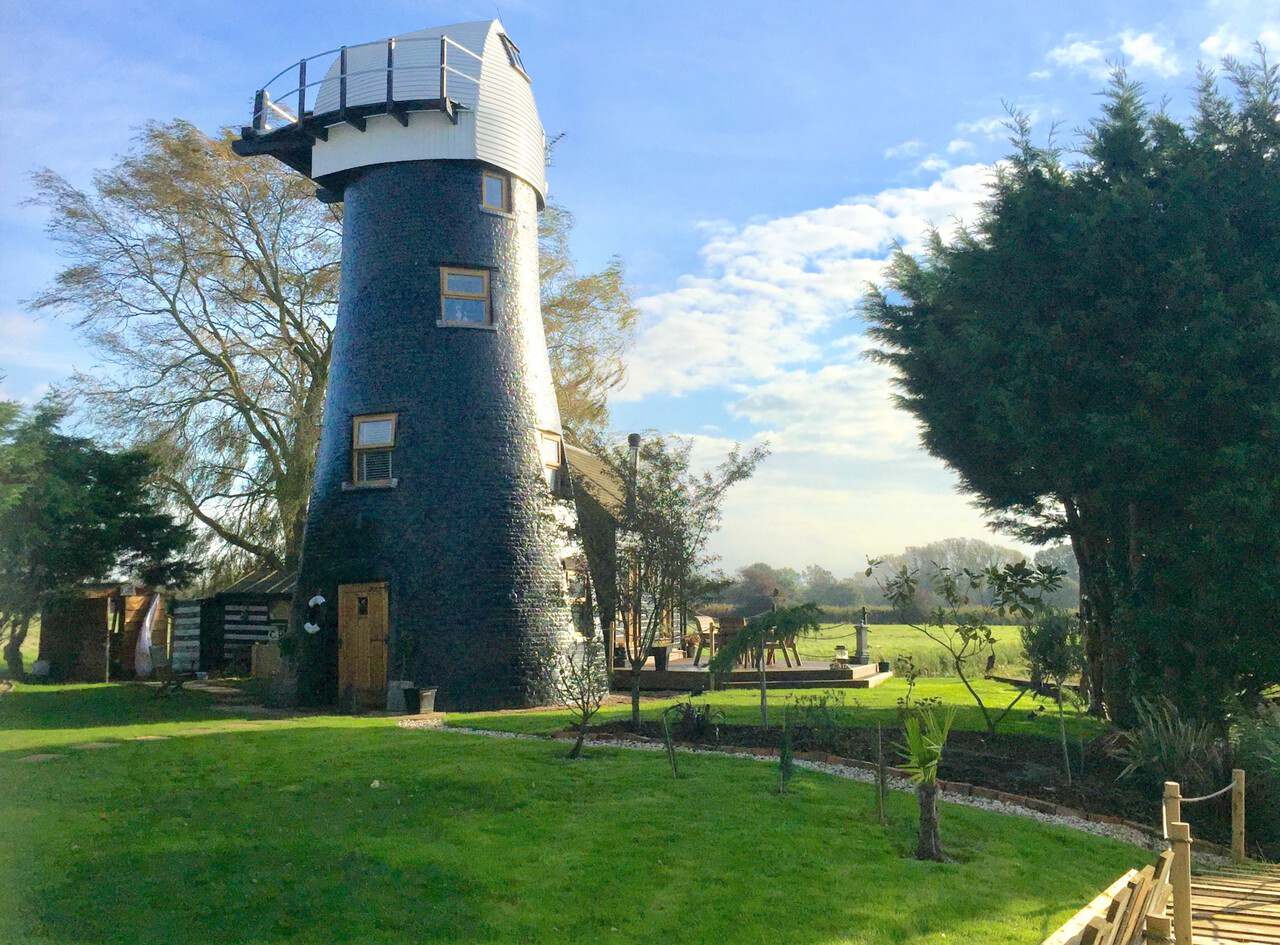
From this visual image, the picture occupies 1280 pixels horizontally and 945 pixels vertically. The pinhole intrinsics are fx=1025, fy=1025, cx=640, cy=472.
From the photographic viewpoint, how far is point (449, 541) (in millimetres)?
18328

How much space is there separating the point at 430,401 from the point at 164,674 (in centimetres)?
841

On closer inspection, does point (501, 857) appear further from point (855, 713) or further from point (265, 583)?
point (265, 583)

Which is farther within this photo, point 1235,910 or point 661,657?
point 661,657

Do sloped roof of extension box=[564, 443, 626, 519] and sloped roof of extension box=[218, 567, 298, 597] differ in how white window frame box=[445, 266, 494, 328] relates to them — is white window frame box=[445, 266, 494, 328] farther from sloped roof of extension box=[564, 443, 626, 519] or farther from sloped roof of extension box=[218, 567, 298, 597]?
sloped roof of extension box=[218, 567, 298, 597]

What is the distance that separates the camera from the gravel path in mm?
9562

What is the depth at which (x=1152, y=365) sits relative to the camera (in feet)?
43.3

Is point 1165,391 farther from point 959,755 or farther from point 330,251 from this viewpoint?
point 330,251

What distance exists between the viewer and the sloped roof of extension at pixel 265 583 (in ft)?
83.7

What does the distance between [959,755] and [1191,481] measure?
4833 millimetres

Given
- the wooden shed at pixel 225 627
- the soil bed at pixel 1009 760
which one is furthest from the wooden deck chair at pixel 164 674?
the soil bed at pixel 1009 760

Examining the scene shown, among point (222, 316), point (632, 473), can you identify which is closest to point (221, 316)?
point (222, 316)

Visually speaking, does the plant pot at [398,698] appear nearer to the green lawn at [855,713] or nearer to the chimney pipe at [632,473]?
the green lawn at [855,713]

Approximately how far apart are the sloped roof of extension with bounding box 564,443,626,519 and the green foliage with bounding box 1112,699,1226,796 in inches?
508

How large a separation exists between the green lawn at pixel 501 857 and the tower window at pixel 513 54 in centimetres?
1522
